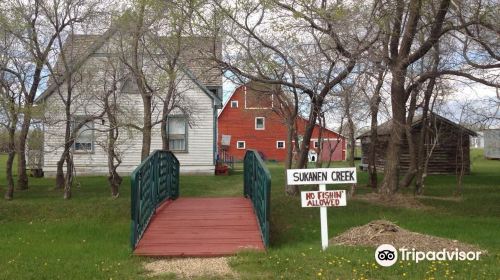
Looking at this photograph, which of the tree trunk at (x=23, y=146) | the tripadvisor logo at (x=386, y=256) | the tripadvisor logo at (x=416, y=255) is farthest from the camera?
the tree trunk at (x=23, y=146)

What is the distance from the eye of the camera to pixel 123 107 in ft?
56.6

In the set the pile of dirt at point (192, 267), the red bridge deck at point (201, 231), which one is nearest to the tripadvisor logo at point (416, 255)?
the red bridge deck at point (201, 231)

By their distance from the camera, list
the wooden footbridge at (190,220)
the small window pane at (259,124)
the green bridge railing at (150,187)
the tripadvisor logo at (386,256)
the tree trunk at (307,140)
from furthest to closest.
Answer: the small window pane at (259,124) < the tree trunk at (307,140) < the green bridge railing at (150,187) < the wooden footbridge at (190,220) < the tripadvisor logo at (386,256)

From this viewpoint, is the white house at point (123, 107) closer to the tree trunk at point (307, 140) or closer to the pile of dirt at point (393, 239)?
the tree trunk at point (307, 140)

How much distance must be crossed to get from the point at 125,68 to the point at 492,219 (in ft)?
33.9

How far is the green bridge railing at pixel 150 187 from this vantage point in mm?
8312

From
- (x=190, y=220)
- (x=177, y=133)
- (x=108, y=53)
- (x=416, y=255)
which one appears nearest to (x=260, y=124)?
(x=177, y=133)

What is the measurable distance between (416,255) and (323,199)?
5.00 feet

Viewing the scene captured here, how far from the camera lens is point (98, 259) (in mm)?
7742

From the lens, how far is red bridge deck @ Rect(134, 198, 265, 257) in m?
8.02

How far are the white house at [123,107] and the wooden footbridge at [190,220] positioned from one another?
10.8 ft

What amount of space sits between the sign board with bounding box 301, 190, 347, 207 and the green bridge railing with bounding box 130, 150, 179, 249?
2555mm

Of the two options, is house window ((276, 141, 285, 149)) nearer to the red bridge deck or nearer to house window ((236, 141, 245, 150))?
house window ((236, 141, 245, 150))

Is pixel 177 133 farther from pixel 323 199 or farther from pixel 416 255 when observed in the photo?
pixel 416 255
